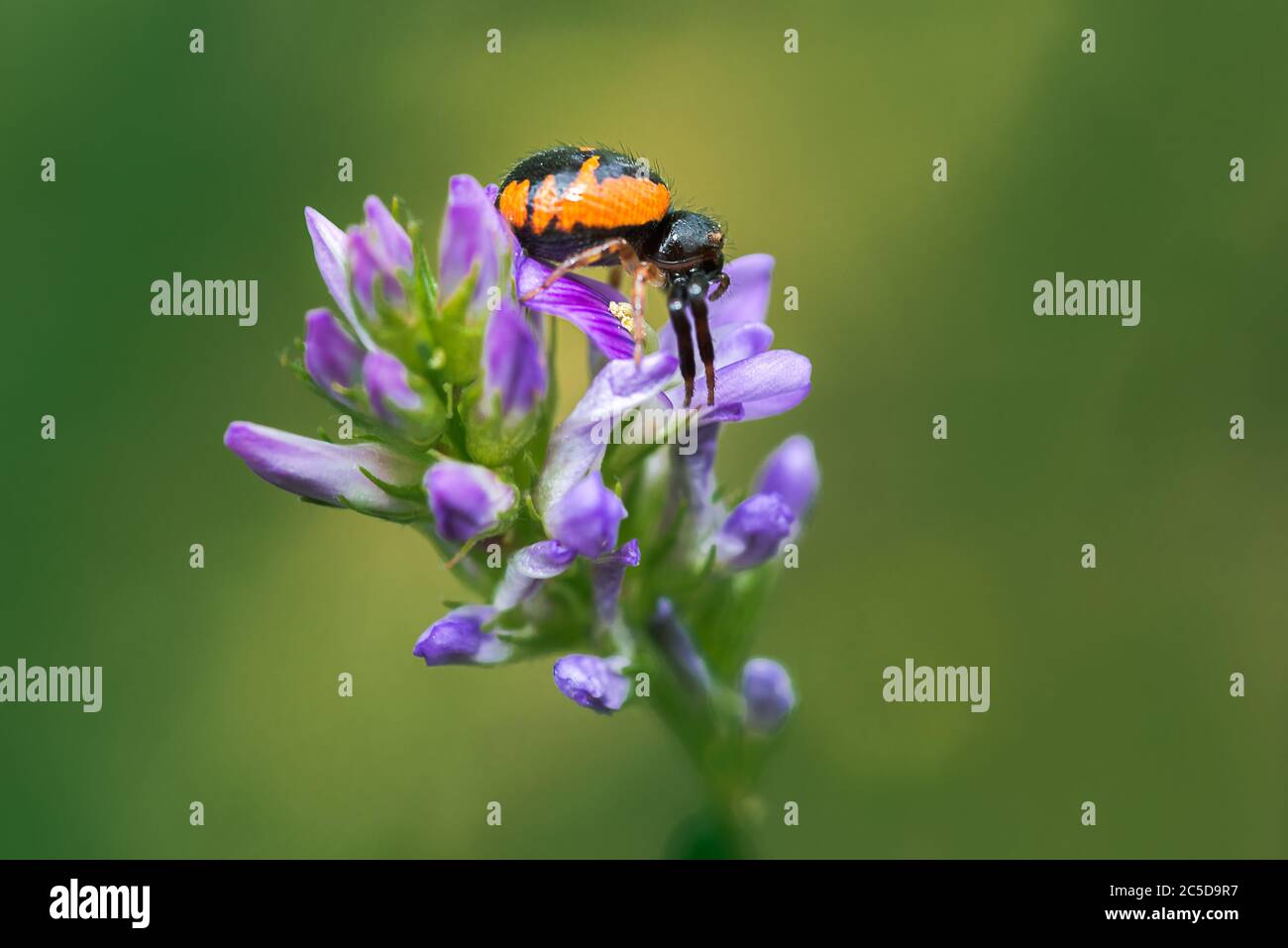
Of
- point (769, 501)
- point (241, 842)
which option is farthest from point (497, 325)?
point (241, 842)

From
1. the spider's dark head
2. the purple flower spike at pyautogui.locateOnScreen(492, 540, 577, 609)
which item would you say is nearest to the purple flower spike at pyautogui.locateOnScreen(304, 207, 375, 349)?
the purple flower spike at pyautogui.locateOnScreen(492, 540, 577, 609)

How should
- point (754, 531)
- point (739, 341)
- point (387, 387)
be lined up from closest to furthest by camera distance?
point (387, 387)
point (739, 341)
point (754, 531)

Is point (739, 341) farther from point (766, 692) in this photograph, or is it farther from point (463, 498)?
point (766, 692)

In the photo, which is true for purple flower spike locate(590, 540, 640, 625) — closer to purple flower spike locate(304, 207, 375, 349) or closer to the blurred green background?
purple flower spike locate(304, 207, 375, 349)

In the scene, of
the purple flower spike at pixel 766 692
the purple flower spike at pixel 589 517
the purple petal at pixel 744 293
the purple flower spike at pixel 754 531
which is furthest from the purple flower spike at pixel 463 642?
the purple petal at pixel 744 293

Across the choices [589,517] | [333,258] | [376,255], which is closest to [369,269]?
[376,255]

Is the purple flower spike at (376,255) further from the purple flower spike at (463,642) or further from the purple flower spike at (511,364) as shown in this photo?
the purple flower spike at (463,642)

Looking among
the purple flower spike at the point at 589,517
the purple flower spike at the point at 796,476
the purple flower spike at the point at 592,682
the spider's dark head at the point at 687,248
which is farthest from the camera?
the purple flower spike at the point at 796,476
